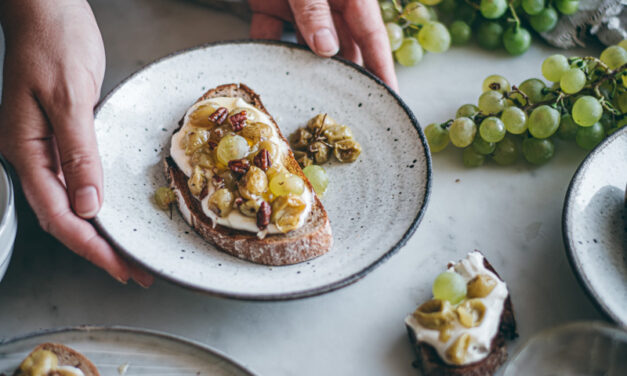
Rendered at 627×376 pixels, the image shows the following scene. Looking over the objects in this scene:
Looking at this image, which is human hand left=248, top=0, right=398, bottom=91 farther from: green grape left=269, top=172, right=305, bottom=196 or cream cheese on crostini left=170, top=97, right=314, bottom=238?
green grape left=269, top=172, right=305, bottom=196

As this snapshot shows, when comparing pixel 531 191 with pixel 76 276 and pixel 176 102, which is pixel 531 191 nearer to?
pixel 176 102

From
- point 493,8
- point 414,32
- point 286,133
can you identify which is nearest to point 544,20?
point 493,8

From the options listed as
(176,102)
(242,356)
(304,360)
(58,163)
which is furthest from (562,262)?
(58,163)

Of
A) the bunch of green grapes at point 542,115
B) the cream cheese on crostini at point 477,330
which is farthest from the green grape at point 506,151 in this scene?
the cream cheese on crostini at point 477,330

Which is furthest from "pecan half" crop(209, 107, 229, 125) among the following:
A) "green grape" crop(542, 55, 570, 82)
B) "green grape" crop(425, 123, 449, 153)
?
"green grape" crop(542, 55, 570, 82)

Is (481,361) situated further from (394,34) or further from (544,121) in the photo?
(394,34)

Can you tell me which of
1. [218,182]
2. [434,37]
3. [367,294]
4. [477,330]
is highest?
[434,37]

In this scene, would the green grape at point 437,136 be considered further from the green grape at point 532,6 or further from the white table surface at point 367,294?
the green grape at point 532,6
